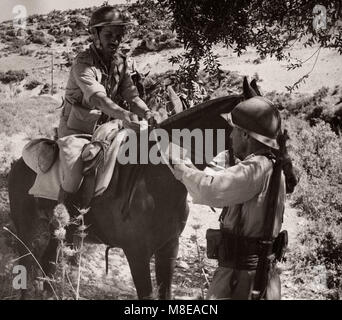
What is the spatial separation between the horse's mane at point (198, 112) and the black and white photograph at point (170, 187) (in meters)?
0.01

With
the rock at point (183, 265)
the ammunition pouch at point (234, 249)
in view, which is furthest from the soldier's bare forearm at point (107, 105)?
the rock at point (183, 265)

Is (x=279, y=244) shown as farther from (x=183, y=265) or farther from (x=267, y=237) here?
(x=183, y=265)

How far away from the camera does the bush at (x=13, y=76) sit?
23.4 metres

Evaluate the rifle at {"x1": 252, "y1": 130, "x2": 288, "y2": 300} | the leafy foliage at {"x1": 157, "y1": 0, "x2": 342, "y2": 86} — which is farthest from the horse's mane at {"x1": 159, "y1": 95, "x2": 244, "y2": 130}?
the leafy foliage at {"x1": 157, "y1": 0, "x2": 342, "y2": 86}

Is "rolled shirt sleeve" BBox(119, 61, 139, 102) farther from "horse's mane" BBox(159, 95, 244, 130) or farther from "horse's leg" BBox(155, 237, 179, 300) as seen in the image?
"horse's leg" BBox(155, 237, 179, 300)

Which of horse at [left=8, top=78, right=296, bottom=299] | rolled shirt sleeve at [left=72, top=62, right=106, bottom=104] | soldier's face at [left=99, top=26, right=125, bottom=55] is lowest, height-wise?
horse at [left=8, top=78, right=296, bottom=299]

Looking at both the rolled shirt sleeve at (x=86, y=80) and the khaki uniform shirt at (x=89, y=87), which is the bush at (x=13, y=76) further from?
the rolled shirt sleeve at (x=86, y=80)

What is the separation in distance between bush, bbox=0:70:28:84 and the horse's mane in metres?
19.6

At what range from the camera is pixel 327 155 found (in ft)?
33.4

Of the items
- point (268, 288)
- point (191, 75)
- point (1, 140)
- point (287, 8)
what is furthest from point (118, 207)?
point (1, 140)

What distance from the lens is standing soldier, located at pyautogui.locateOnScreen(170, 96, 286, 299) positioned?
3.55 m

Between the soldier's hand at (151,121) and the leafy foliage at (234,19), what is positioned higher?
the leafy foliage at (234,19)
